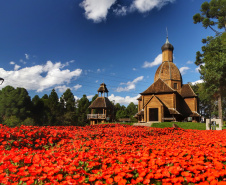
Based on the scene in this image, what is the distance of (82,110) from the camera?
65250 mm

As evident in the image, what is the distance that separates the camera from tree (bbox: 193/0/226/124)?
27.8 meters

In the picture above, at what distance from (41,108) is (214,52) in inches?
2006

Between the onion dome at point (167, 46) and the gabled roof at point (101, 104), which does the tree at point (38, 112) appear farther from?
the onion dome at point (167, 46)

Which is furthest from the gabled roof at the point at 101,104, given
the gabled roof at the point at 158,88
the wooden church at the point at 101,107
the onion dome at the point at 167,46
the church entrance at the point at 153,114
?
the onion dome at the point at 167,46

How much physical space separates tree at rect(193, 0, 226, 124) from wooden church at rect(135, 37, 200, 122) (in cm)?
651

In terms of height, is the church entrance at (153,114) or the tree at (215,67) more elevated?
the tree at (215,67)

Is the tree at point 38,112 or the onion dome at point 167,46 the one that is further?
the tree at point 38,112

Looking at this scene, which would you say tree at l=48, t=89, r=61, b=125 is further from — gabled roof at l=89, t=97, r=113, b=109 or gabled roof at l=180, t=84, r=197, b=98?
gabled roof at l=180, t=84, r=197, b=98

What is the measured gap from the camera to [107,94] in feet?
141

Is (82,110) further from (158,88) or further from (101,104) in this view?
(158,88)

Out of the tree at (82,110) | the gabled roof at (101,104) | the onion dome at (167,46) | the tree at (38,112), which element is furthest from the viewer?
the tree at (82,110)

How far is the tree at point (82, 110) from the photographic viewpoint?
204ft

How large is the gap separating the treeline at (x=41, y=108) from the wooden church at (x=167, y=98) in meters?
19.4

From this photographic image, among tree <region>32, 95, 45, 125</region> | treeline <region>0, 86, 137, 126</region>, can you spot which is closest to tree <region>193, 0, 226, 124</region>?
treeline <region>0, 86, 137, 126</region>
